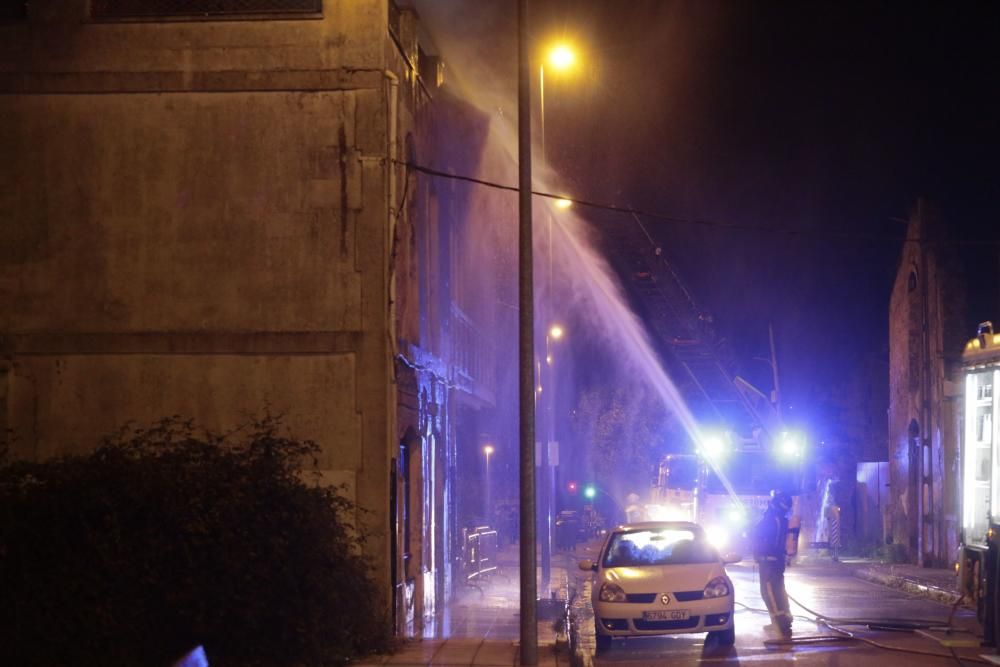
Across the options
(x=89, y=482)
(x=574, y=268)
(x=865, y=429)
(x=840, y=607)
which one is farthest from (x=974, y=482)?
(x=865, y=429)

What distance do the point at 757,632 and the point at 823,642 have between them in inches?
56.7

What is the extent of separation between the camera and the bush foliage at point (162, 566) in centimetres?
1192

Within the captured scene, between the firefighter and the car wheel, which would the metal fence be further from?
the car wheel

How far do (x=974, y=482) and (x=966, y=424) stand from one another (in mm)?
790

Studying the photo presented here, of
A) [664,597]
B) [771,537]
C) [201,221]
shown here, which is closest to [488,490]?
[771,537]

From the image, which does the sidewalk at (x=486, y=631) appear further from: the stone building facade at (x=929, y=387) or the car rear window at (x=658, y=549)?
the stone building facade at (x=929, y=387)

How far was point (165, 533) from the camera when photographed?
1234cm

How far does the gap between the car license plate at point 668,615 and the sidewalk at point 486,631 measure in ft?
3.76

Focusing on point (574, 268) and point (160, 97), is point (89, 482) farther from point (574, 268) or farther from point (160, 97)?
point (574, 268)

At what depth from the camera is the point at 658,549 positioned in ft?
51.0

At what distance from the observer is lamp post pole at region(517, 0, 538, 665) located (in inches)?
495

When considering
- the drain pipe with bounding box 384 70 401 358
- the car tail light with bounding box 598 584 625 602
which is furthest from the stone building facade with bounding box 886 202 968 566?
the drain pipe with bounding box 384 70 401 358

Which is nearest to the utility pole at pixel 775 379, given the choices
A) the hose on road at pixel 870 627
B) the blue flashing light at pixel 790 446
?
the blue flashing light at pixel 790 446

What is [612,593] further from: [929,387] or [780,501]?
[929,387]
